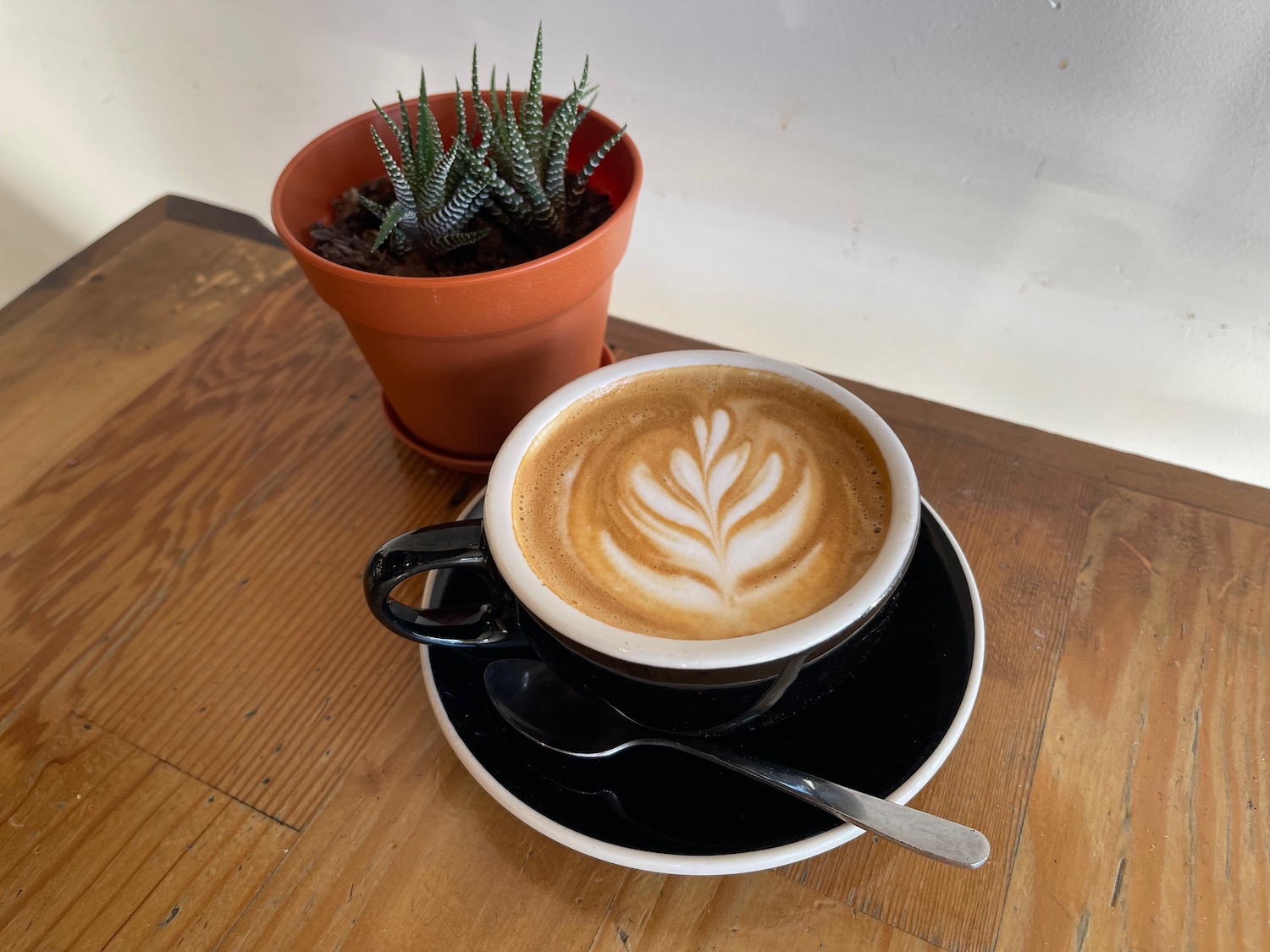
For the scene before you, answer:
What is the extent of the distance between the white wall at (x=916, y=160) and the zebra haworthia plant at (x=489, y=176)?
1.03 feet

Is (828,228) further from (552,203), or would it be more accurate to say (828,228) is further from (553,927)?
(553,927)

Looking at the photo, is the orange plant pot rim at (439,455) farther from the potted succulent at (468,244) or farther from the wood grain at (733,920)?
the wood grain at (733,920)

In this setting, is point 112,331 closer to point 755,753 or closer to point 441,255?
point 441,255

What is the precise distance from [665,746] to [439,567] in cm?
18

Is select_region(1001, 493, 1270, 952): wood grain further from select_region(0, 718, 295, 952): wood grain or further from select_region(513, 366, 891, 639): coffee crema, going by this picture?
select_region(0, 718, 295, 952): wood grain

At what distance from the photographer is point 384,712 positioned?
60cm

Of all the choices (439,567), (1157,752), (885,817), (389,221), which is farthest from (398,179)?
(1157,752)

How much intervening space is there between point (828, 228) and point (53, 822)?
0.90m

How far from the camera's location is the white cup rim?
1.47 feet

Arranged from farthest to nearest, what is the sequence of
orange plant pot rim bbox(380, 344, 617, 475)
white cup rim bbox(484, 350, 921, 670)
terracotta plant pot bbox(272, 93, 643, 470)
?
orange plant pot rim bbox(380, 344, 617, 475) → terracotta plant pot bbox(272, 93, 643, 470) → white cup rim bbox(484, 350, 921, 670)

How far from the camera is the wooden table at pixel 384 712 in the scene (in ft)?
1.65

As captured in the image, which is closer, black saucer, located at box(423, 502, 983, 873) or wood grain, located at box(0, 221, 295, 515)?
black saucer, located at box(423, 502, 983, 873)

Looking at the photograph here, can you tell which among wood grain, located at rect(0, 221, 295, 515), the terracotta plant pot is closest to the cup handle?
the terracotta plant pot

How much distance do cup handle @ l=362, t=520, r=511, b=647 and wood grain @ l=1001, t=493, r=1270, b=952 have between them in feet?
1.19
